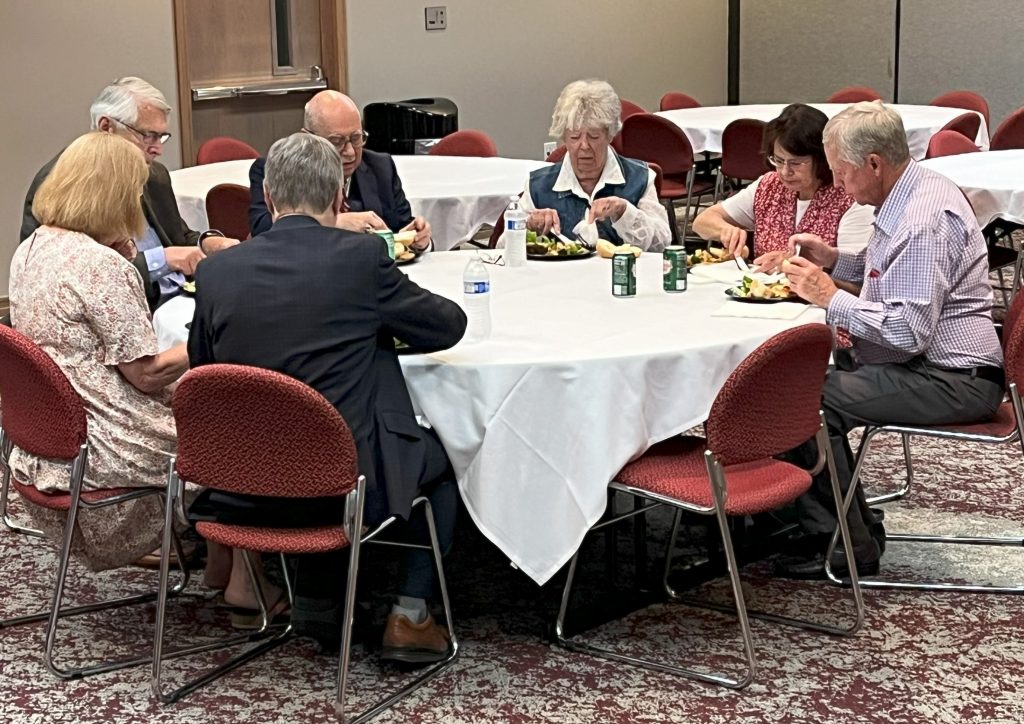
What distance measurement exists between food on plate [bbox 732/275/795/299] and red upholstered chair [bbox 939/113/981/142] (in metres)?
3.82

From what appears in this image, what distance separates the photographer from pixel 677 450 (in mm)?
3336

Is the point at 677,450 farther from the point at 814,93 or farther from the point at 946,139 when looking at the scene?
the point at 814,93

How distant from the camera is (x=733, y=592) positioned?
10.9 ft

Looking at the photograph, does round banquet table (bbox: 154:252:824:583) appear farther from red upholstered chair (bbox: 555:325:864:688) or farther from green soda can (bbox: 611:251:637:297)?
green soda can (bbox: 611:251:637:297)

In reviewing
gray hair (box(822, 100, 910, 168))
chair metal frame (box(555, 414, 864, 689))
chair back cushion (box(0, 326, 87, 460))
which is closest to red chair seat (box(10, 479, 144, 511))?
chair back cushion (box(0, 326, 87, 460))

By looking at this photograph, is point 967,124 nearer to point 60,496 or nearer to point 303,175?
point 303,175

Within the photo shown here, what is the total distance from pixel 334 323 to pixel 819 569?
157cm

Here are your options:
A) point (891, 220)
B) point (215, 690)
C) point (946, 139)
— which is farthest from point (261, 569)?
point (946, 139)

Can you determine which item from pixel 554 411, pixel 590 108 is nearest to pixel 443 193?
pixel 590 108

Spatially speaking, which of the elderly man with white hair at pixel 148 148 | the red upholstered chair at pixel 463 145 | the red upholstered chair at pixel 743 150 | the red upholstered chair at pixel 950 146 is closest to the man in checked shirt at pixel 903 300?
the elderly man with white hair at pixel 148 148

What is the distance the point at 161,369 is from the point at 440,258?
1.27 m

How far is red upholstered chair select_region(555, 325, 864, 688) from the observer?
9.66 ft

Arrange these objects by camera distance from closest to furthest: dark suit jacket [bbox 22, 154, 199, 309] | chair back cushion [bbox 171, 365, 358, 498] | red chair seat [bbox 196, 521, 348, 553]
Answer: chair back cushion [bbox 171, 365, 358, 498], red chair seat [bbox 196, 521, 348, 553], dark suit jacket [bbox 22, 154, 199, 309]

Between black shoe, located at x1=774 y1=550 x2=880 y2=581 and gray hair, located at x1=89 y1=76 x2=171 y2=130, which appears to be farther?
gray hair, located at x1=89 y1=76 x2=171 y2=130
